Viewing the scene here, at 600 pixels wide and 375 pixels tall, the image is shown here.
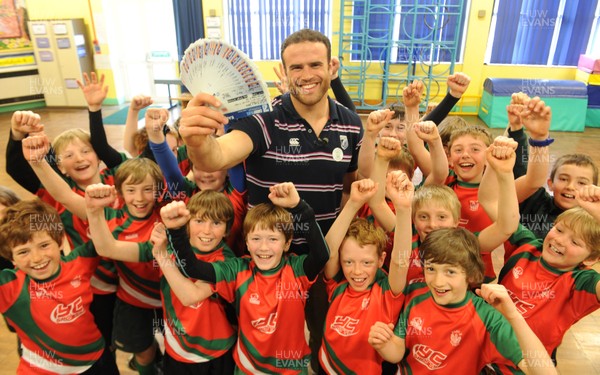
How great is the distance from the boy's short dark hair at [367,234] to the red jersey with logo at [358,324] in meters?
0.17

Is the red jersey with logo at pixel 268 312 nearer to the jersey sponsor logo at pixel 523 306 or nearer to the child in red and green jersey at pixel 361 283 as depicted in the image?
the child in red and green jersey at pixel 361 283

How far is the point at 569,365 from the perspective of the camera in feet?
8.32

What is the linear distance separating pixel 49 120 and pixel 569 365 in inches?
353

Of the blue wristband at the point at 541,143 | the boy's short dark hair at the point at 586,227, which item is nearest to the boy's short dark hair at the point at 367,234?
the boy's short dark hair at the point at 586,227

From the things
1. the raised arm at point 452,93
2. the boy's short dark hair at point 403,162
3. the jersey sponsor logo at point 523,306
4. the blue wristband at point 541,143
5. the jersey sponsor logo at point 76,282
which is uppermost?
the raised arm at point 452,93

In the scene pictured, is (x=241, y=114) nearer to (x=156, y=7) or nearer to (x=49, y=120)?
(x=49, y=120)

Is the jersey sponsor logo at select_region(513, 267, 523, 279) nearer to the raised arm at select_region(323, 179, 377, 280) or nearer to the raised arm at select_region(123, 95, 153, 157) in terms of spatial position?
the raised arm at select_region(323, 179, 377, 280)

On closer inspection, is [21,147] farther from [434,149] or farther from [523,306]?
[523,306]

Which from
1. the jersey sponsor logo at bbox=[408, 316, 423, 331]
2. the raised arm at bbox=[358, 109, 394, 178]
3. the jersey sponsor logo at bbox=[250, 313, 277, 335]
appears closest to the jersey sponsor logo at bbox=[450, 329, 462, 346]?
the jersey sponsor logo at bbox=[408, 316, 423, 331]

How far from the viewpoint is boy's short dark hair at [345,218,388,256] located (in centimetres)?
174

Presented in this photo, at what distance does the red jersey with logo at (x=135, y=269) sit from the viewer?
6.57 feet

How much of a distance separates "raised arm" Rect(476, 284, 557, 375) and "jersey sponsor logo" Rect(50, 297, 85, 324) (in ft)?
5.41

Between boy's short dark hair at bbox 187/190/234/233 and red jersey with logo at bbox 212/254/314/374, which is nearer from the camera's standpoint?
red jersey with logo at bbox 212/254/314/374

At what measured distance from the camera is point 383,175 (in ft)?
6.05
